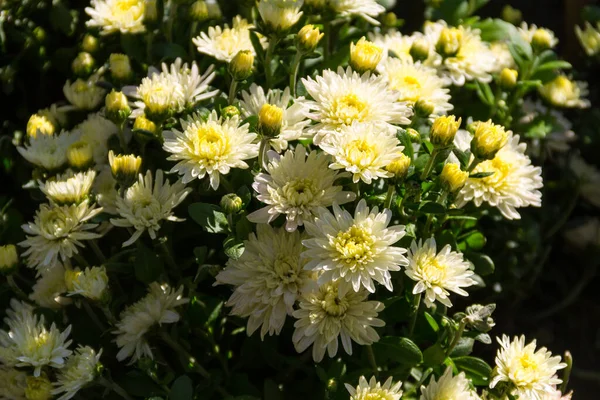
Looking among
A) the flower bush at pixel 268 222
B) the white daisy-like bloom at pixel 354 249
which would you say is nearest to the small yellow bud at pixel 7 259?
the flower bush at pixel 268 222

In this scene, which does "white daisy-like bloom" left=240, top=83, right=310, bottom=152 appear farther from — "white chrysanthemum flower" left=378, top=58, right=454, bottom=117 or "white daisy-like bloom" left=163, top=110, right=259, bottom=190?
"white chrysanthemum flower" left=378, top=58, right=454, bottom=117

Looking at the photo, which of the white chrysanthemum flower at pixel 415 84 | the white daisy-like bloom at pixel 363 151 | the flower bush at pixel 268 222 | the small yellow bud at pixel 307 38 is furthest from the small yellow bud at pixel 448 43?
the white daisy-like bloom at pixel 363 151

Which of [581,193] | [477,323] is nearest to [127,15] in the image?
[477,323]

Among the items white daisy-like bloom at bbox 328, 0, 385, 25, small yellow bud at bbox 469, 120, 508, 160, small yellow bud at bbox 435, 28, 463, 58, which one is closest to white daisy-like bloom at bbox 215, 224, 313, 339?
small yellow bud at bbox 469, 120, 508, 160

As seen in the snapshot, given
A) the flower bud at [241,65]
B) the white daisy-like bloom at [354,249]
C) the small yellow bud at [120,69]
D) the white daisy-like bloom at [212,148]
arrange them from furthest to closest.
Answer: the small yellow bud at [120,69] → the flower bud at [241,65] → the white daisy-like bloom at [212,148] → the white daisy-like bloom at [354,249]

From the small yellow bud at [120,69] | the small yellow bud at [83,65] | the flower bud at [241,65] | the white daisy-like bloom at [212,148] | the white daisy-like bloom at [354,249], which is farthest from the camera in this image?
the small yellow bud at [83,65]

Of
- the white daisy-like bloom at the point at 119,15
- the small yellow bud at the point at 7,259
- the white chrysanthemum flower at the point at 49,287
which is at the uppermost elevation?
the white daisy-like bloom at the point at 119,15

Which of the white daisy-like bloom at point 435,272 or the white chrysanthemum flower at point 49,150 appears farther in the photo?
the white chrysanthemum flower at point 49,150

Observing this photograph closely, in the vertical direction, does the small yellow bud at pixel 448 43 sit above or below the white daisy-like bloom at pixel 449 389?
above

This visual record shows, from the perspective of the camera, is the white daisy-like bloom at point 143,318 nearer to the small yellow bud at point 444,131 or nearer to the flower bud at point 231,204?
the flower bud at point 231,204
